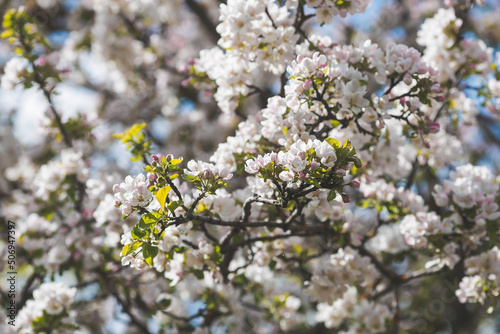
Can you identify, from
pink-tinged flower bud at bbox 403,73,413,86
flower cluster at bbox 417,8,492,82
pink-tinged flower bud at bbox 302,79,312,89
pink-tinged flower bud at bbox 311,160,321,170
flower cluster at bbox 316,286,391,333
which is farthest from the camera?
flower cluster at bbox 316,286,391,333

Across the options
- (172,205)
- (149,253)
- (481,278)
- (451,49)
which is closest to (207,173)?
(172,205)

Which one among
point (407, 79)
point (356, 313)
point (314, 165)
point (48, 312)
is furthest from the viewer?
point (356, 313)

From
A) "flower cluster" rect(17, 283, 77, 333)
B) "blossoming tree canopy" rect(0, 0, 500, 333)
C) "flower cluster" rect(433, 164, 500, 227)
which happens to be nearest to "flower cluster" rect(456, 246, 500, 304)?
"blossoming tree canopy" rect(0, 0, 500, 333)

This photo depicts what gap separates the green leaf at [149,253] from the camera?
2121 millimetres

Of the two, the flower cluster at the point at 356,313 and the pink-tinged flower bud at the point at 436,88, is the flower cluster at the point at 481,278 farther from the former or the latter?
the pink-tinged flower bud at the point at 436,88

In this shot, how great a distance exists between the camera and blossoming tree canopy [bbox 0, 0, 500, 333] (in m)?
→ 2.32

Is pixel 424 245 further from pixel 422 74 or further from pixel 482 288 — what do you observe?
pixel 422 74

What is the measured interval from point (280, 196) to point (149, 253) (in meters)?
0.64

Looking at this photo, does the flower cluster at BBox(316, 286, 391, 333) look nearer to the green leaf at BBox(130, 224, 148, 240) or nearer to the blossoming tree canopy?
the blossoming tree canopy

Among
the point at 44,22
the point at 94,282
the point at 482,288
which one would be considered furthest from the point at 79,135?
the point at 44,22

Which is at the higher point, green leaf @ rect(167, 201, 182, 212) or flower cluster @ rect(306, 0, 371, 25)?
flower cluster @ rect(306, 0, 371, 25)

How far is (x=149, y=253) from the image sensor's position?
213 cm

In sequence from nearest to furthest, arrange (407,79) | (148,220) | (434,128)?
(148,220), (407,79), (434,128)

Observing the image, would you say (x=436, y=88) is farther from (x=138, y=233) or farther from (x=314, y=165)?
(x=138, y=233)
